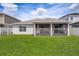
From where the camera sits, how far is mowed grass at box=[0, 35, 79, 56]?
1095 cm

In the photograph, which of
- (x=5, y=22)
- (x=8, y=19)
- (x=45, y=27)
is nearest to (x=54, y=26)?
(x=45, y=27)

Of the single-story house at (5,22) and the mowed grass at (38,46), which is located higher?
the single-story house at (5,22)

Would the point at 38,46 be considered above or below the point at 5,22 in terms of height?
below

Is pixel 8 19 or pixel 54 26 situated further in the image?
pixel 54 26

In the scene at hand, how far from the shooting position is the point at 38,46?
12133mm

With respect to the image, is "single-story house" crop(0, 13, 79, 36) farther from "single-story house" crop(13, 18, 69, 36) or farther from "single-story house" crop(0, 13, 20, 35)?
"single-story house" crop(0, 13, 20, 35)

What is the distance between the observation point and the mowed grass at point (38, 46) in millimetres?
10953

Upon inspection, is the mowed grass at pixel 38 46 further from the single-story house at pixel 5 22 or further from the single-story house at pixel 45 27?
the single-story house at pixel 45 27

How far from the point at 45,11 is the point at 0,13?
2371 mm

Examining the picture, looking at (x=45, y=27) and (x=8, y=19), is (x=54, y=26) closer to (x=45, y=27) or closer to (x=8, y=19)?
(x=45, y=27)

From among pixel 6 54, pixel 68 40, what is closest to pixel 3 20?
pixel 6 54

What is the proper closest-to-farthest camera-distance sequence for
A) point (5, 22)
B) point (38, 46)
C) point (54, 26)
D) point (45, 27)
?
point (38, 46)
point (5, 22)
point (54, 26)
point (45, 27)

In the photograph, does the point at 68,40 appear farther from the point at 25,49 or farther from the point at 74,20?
the point at 25,49

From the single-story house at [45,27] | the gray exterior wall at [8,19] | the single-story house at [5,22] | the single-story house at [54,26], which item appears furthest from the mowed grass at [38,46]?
the single-story house at [45,27]
